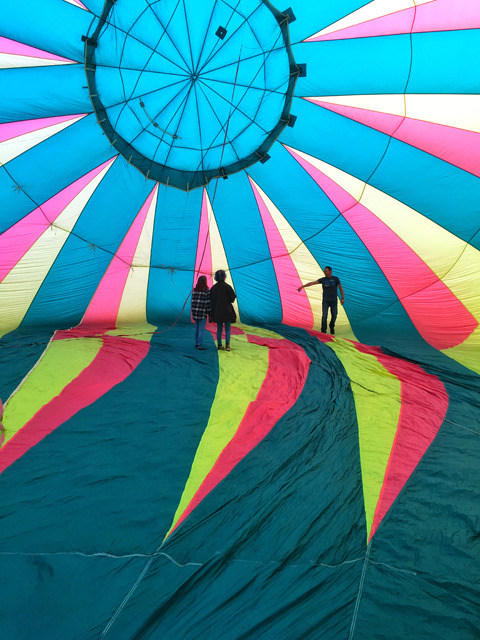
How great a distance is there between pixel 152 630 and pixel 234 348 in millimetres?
2987

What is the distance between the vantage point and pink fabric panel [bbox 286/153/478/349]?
15.6ft

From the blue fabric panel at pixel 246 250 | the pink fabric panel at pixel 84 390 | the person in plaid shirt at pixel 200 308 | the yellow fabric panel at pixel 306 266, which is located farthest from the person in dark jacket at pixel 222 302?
the yellow fabric panel at pixel 306 266

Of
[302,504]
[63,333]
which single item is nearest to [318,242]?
[63,333]

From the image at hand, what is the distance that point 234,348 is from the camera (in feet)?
14.9

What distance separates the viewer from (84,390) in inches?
134

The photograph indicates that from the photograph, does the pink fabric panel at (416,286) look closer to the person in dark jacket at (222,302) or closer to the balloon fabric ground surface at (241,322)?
the balloon fabric ground surface at (241,322)

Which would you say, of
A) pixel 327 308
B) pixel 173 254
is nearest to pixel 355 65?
pixel 327 308

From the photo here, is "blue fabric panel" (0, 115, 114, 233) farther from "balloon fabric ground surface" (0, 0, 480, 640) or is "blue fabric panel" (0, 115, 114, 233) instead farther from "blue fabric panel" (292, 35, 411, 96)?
"blue fabric panel" (292, 35, 411, 96)

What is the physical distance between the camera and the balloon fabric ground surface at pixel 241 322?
6.30 feet

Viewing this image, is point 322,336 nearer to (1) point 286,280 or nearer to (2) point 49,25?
(1) point 286,280

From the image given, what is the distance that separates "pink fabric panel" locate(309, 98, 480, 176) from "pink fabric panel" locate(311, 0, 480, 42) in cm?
62

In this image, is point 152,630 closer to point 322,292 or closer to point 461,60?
point 322,292

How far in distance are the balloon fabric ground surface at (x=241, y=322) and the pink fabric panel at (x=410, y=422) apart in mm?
21

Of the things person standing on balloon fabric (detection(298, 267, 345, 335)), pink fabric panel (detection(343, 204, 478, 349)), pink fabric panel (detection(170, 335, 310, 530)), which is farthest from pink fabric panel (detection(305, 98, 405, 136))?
pink fabric panel (detection(170, 335, 310, 530))
